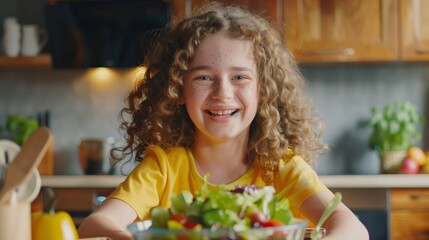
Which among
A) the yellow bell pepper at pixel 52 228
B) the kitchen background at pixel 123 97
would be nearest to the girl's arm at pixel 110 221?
the yellow bell pepper at pixel 52 228

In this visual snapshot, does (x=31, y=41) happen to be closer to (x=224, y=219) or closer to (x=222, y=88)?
(x=222, y=88)

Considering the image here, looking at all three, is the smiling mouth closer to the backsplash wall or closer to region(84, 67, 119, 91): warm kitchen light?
the backsplash wall

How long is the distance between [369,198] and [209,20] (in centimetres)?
206

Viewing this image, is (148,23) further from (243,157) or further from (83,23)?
(243,157)

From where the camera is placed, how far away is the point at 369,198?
3598 mm

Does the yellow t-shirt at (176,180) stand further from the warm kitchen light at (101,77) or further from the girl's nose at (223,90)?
the warm kitchen light at (101,77)

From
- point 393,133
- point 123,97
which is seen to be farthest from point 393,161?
point 123,97

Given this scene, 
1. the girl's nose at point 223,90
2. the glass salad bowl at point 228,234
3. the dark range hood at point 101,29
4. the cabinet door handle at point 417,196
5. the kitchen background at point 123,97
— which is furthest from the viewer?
the kitchen background at point 123,97

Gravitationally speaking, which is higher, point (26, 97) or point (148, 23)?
point (148, 23)

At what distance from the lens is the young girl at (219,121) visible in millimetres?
1630

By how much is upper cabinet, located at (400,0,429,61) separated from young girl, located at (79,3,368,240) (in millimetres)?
2063

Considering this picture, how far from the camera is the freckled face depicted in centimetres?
162

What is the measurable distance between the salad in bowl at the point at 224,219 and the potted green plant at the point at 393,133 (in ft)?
9.53

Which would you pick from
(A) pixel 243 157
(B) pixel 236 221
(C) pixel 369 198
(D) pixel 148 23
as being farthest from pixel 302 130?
(D) pixel 148 23
